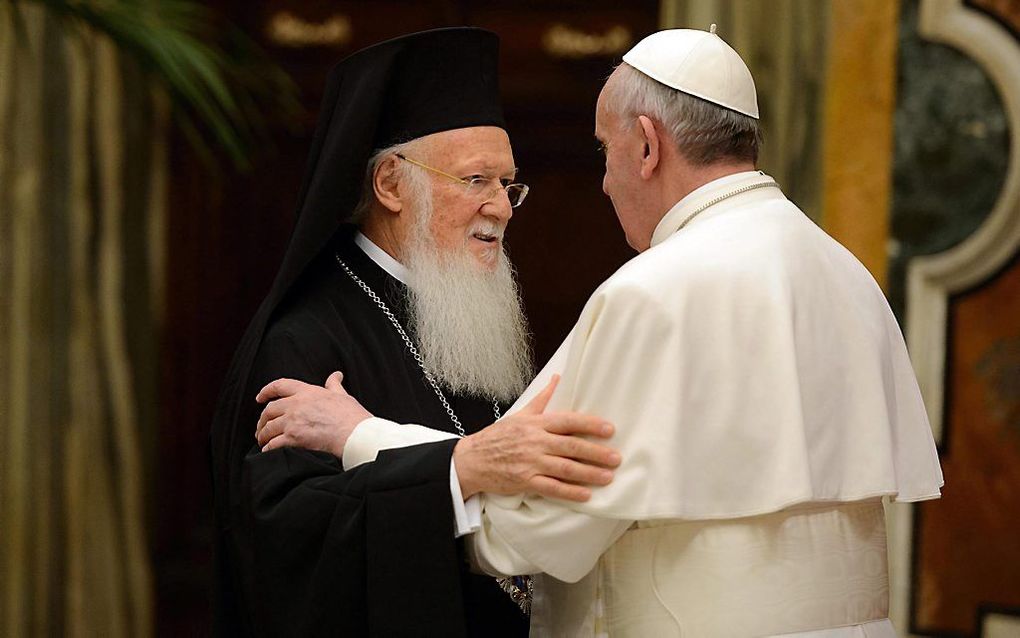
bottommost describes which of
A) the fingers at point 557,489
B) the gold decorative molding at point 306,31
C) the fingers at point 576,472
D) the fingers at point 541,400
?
Answer: the fingers at point 557,489

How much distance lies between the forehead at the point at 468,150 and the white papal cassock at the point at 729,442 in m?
0.82

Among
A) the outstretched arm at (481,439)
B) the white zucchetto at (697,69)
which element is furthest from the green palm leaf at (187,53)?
the white zucchetto at (697,69)

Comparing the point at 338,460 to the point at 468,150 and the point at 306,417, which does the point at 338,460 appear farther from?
the point at 468,150

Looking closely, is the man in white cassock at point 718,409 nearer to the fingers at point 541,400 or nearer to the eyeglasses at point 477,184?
the fingers at point 541,400

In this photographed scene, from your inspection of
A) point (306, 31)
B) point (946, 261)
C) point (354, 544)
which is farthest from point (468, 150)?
point (306, 31)

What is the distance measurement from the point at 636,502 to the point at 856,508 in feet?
1.71

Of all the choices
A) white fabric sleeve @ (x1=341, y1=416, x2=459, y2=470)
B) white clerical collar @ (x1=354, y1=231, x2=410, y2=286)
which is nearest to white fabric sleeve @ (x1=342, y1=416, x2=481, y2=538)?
white fabric sleeve @ (x1=341, y1=416, x2=459, y2=470)

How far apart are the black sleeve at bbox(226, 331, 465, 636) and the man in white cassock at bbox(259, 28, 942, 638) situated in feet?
0.32

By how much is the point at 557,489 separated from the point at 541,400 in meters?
0.20

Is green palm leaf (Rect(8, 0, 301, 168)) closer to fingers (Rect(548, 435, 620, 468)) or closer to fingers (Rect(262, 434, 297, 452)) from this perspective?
fingers (Rect(262, 434, 297, 452))

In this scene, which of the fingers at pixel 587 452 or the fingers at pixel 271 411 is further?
the fingers at pixel 271 411

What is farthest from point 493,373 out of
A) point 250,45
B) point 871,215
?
point 250,45

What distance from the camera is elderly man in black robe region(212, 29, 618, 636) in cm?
260

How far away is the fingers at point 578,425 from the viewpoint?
238 centimetres
